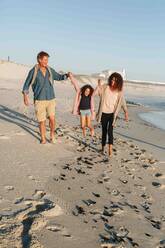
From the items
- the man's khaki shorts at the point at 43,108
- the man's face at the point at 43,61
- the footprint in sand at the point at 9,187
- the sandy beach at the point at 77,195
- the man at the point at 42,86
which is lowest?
the sandy beach at the point at 77,195

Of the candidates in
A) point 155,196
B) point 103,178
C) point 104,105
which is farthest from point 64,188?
point 104,105

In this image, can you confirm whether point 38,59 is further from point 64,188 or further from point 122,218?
point 122,218

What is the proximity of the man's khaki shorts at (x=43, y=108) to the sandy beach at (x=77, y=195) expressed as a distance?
615 millimetres

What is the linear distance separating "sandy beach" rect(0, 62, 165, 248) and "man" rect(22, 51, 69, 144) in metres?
0.71

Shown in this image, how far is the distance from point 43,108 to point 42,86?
513 mm

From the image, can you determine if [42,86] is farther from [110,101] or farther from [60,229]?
[60,229]

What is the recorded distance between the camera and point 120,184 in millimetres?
5461

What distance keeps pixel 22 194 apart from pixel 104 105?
3.39 metres

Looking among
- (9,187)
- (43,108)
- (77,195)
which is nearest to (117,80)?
(43,108)

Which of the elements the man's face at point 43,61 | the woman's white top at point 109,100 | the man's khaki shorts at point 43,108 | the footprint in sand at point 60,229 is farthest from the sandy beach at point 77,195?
the man's face at point 43,61

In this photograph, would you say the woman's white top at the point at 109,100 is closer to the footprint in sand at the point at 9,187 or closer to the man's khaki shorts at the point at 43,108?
the man's khaki shorts at the point at 43,108

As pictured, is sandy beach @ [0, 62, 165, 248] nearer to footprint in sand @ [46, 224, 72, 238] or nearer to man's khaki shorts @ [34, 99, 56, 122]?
footprint in sand @ [46, 224, 72, 238]

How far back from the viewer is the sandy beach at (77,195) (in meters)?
3.48

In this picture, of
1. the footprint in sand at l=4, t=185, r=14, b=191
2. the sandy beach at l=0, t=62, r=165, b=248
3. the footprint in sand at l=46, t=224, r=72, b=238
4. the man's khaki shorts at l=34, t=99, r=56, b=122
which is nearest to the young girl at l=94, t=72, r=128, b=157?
the sandy beach at l=0, t=62, r=165, b=248
